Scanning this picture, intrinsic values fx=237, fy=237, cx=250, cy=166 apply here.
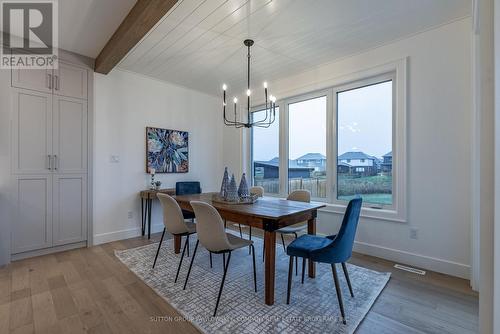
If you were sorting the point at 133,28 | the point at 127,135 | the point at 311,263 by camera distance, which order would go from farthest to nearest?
1. the point at 127,135
2. the point at 311,263
3. the point at 133,28

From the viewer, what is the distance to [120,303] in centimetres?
196

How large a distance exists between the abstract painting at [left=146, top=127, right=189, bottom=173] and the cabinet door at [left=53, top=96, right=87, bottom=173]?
0.90 metres

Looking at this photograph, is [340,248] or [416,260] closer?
[340,248]

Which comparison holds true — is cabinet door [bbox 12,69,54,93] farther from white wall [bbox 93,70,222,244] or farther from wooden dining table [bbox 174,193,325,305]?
wooden dining table [bbox 174,193,325,305]

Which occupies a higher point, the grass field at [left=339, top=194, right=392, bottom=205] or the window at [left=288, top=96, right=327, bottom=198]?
the window at [left=288, top=96, right=327, bottom=198]

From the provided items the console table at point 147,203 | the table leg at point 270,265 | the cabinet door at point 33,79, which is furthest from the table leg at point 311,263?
the cabinet door at point 33,79

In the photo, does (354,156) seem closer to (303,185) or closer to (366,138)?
(366,138)

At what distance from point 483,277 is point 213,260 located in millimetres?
2476

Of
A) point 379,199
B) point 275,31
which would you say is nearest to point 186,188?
point 275,31

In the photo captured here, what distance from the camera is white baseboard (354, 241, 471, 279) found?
2.41 metres

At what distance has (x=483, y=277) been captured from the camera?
0.83 m

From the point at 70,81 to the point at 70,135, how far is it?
726mm

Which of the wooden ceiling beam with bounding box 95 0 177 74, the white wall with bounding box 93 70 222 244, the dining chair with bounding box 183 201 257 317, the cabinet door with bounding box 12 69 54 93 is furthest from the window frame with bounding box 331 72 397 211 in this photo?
the cabinet door with bounding box 12 69 54 93

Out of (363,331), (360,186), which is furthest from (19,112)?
(360,186)
